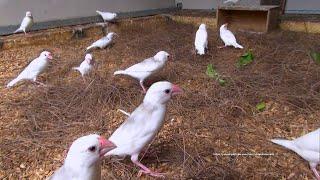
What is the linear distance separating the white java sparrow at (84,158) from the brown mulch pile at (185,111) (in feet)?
2.25

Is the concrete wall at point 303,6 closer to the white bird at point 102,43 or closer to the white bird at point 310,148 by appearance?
the white bird at point 102,43

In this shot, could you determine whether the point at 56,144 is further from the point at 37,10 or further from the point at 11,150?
the point at 37,10

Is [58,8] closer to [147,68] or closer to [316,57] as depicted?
[147,68]

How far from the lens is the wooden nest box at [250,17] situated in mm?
7454

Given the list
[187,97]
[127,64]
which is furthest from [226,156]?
[127,64]

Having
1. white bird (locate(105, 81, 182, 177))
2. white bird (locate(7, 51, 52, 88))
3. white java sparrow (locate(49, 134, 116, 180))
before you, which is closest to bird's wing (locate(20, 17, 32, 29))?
white bird (locate(7, 51, 52, 88))

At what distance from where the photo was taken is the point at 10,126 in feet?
12.0

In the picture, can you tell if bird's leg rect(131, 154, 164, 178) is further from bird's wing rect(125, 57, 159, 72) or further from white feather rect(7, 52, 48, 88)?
white feather rect(7, 52, 48, 88)

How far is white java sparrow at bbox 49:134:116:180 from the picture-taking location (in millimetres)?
2062

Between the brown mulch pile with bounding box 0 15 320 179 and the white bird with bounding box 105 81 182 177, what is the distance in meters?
0.22

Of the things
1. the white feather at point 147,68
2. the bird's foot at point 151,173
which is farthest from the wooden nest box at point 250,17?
the bird's foot at point 151,173

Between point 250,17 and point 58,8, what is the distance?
463 centimetres

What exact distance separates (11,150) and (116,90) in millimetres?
1535

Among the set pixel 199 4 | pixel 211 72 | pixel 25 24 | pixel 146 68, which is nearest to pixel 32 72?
pixel 146 68
